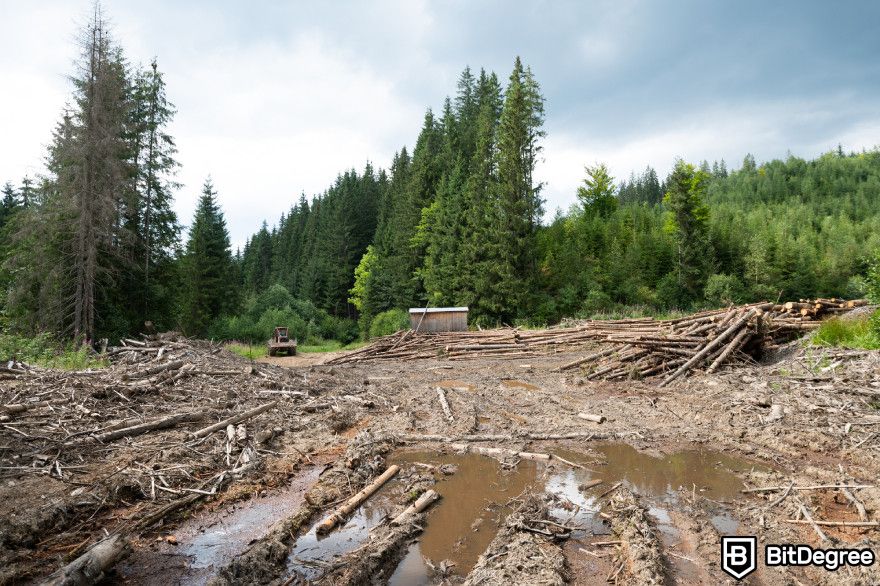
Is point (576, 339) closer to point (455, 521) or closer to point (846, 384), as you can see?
point (846, 384)

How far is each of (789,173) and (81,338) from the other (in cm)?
15023

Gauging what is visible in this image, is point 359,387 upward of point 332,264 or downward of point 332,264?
downward

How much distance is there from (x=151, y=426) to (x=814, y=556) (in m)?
8.82

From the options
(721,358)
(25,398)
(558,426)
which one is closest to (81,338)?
(25,398)

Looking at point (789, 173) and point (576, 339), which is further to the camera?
point (789, 173)

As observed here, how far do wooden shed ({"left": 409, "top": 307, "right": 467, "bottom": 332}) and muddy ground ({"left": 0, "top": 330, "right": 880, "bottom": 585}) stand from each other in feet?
50.6

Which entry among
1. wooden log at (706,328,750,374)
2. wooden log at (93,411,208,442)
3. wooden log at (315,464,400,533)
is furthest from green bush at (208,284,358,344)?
wooden log at (706,328,750,374)

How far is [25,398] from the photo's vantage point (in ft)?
25.7

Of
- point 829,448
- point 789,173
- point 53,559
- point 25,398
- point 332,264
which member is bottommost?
point 829,448

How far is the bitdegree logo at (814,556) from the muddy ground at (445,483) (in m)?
0.14

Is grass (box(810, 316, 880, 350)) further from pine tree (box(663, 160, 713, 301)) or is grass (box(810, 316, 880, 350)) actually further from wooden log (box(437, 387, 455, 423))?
pine tree (box(663, 160, 713, 301))

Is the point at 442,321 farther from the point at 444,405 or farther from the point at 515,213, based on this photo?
the point at 444,405

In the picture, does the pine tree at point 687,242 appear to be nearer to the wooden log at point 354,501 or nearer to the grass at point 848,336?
the grass at point 848,336

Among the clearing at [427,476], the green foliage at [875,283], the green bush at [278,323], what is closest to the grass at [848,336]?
the green foliage at [875,283]
